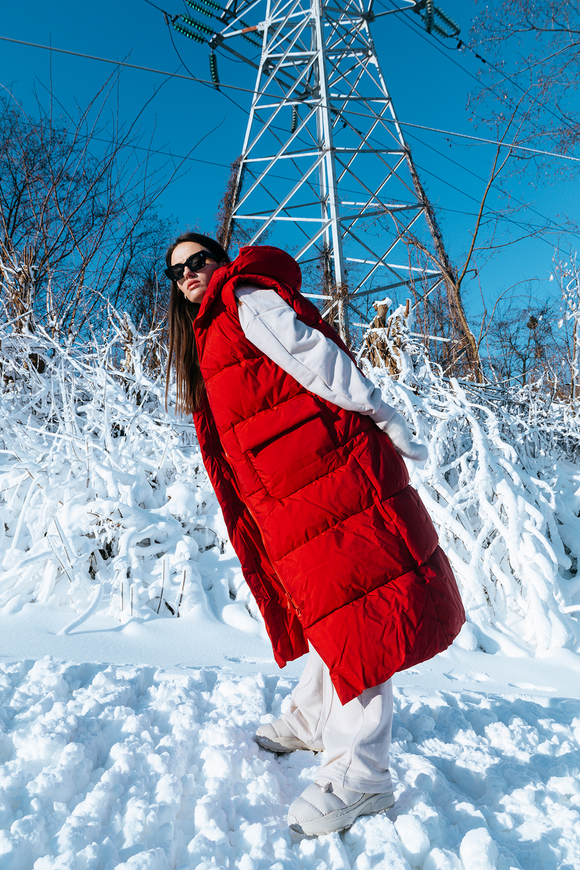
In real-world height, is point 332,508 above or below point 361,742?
above

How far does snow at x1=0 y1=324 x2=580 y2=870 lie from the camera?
1.29 m

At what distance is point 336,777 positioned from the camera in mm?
1348

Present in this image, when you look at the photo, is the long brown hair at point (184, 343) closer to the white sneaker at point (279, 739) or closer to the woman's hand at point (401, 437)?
the woman's hand at point (401, 437)

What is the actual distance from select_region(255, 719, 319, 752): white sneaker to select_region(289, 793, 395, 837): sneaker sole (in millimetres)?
365

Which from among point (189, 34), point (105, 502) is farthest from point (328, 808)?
point (189, 34)

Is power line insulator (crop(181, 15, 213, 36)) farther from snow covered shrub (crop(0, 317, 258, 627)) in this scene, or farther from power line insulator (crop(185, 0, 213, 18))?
snow covered shrub (crop(0, 317, 258, 627))

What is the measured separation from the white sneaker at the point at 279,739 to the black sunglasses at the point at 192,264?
1.59m

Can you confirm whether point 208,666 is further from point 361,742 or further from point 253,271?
point 253,271

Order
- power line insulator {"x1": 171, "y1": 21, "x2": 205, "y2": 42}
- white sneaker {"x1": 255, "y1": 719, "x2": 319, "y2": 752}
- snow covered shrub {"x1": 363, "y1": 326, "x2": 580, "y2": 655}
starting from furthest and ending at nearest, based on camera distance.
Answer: power line insulator {"x1": 171, "y1": 21, "x2": 205, "y2": 42}
snow covered shrub {"x1": 363, "y1": 326, "x2": 580, "y2": 655}
white sneaker {"x1": 255, "y1": 719, "x2": 319, "y2": 752}

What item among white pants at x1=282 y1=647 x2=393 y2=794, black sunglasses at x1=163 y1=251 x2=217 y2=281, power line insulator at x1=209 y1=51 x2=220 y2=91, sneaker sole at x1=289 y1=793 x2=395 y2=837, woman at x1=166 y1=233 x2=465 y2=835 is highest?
power line insulator at x1=209 y1=51 x2=220 y2=91

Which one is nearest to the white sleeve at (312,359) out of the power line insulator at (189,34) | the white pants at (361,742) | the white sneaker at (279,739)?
the white pants at (361,742)

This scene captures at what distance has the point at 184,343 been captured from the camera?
1.87 meters

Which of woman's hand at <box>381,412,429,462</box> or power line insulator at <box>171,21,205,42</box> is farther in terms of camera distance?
power line insulator at <box>171,21,205,42</box>

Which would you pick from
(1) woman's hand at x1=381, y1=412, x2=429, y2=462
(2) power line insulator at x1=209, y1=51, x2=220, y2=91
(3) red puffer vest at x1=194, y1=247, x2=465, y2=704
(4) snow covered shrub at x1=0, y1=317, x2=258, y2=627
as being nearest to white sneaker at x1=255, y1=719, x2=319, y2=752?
(3) red puffer vest at x1=194, y1=247, x2=465, y2=704
